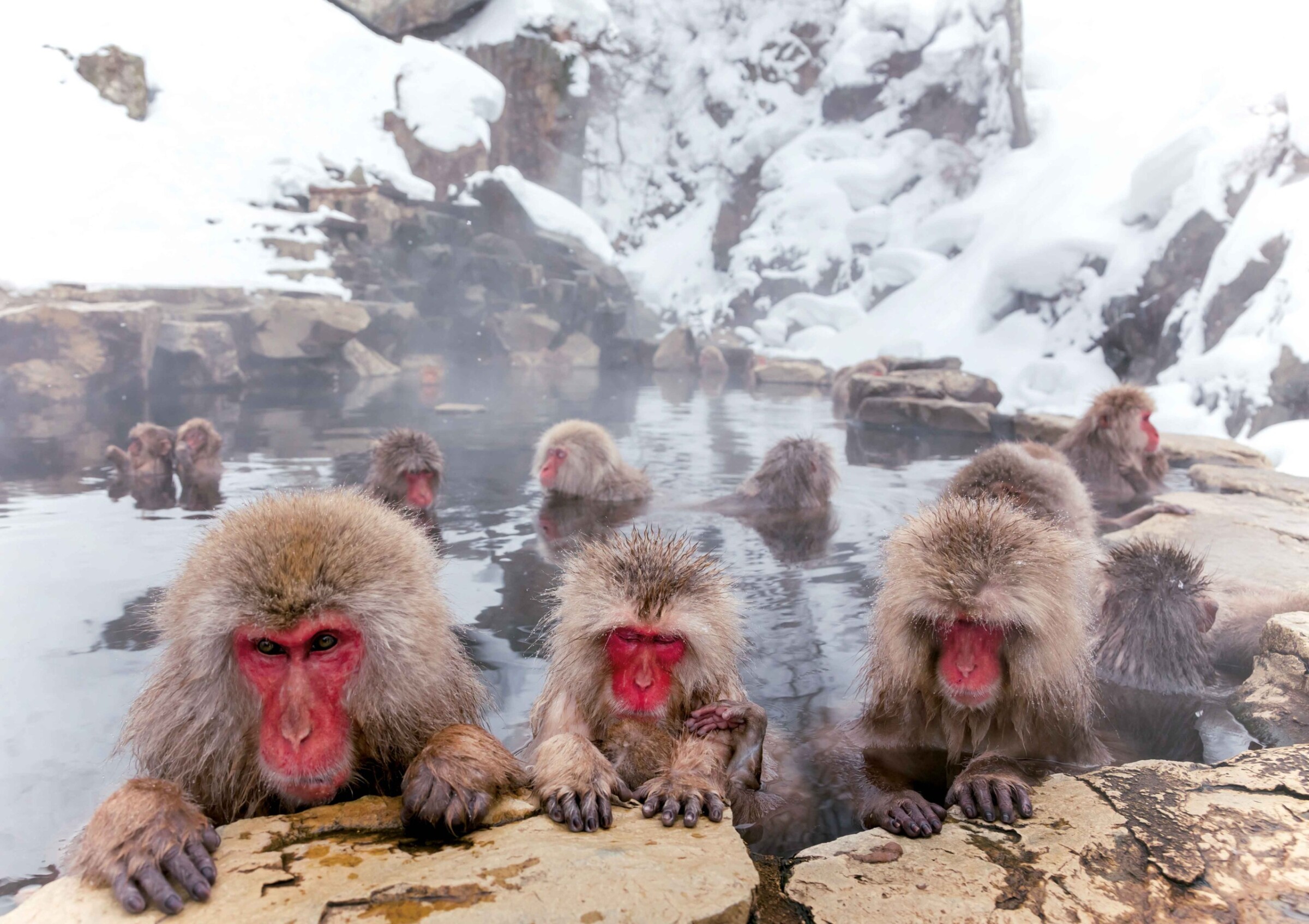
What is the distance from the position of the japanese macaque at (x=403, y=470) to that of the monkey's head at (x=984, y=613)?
364 centimetres

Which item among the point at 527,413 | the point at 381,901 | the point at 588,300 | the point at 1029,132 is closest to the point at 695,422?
the point at 527,413

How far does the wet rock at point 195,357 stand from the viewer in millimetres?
10500

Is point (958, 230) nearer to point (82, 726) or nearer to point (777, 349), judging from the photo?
point (777, 349)

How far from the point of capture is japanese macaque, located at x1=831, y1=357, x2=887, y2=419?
470 inches

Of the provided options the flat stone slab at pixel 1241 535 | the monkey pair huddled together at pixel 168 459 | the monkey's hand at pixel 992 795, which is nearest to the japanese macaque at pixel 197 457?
the monkey pair huddled together at pixel 168 459

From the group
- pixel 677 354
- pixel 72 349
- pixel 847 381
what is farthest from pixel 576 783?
pixel 677 354

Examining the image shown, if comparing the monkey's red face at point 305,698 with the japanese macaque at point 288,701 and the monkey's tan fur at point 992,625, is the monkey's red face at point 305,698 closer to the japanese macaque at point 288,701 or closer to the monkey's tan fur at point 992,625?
the japanese macaque at point 288,701

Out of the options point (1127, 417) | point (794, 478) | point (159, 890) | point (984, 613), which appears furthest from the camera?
point (794, 478)

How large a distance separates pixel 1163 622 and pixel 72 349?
10159mm

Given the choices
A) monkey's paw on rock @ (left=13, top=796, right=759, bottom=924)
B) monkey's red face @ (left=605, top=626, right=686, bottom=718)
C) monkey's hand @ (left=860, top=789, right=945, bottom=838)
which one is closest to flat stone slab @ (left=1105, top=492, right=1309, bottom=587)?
monkey's hand @ (left=860, top=789, right=945, bottom=838)

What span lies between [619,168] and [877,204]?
12917mm

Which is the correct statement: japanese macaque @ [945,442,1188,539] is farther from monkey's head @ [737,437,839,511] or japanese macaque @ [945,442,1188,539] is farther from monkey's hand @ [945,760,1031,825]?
monkey's head @ [737,437,839,511]

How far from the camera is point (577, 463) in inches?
242

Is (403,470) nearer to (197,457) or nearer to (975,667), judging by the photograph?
(197,457)
